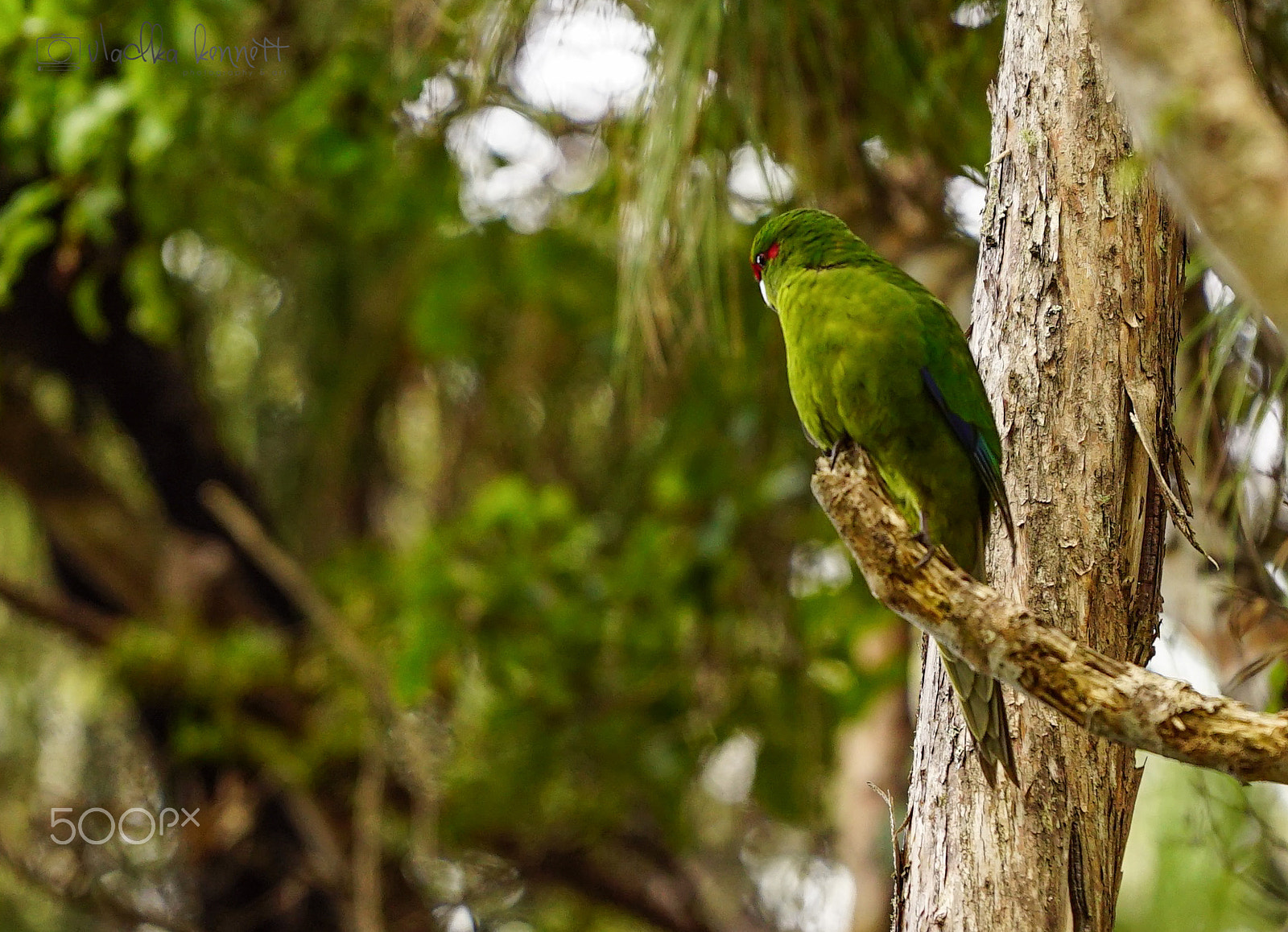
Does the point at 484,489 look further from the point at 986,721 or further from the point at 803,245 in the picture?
the point at 986,721

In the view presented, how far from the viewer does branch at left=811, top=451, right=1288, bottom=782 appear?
1338mm

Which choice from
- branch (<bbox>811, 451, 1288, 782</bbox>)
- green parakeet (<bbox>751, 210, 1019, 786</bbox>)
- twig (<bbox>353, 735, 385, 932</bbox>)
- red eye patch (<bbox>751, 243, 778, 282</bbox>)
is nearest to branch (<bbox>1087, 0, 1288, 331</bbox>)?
branch (<bbox>811, 451, 1288, 782</bbox>)

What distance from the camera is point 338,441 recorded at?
17.8 feet

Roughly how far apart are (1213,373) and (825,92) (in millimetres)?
1280

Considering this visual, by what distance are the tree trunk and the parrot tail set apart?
0.08ft

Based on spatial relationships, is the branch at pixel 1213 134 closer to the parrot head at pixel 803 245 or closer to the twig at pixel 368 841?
the parrot head at pixel 803 245

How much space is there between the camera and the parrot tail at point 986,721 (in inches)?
66.4

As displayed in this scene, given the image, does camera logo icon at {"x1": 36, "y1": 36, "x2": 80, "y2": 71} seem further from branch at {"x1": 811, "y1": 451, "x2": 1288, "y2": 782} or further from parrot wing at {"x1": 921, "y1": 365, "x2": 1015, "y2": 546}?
branch at {"x1": 811, "y1": 451, "x2": 1288, "y2": 782}

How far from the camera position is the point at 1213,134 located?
0.89 meters

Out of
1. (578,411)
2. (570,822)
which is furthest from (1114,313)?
(578,411)

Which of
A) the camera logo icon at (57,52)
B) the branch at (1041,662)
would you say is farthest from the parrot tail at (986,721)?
the camera logo icon at (57,52)

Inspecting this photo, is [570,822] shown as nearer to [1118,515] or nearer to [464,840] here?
[464,840]

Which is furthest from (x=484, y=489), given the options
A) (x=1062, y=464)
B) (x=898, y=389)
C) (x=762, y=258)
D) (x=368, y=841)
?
(x=1062, y=464)

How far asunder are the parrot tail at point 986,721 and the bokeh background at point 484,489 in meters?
1.35
